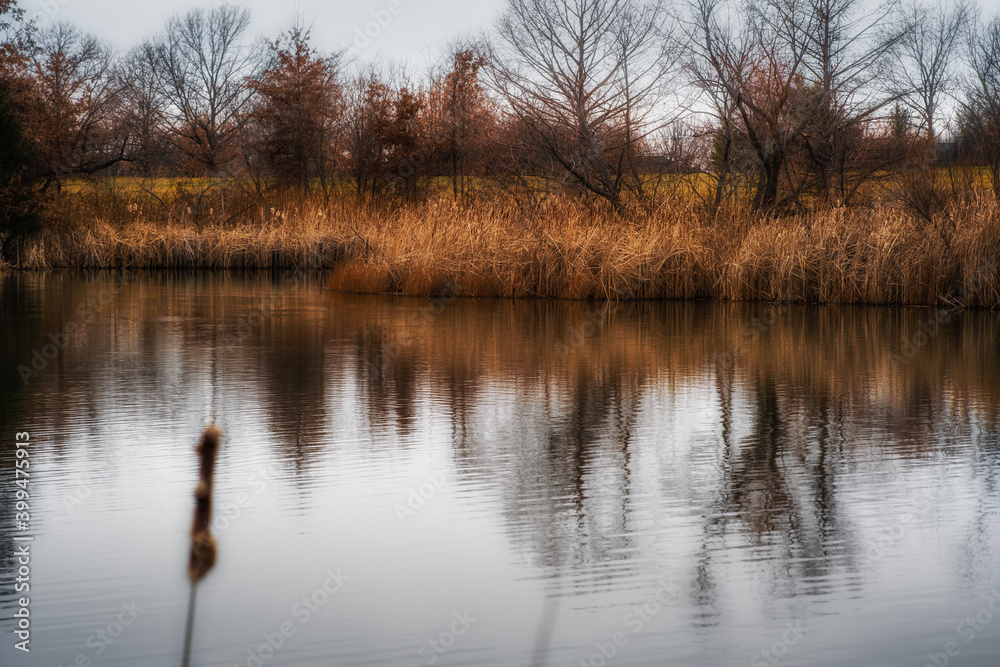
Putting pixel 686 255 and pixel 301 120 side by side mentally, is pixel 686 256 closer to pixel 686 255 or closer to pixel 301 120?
pixel 686 255

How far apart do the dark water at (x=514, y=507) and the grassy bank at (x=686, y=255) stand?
5.62 m

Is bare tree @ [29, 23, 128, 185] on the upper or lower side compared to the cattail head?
upper

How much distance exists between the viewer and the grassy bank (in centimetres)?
1471

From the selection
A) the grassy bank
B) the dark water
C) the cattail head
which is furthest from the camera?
the grassy bank

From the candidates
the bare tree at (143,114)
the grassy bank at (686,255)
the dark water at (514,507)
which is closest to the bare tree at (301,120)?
the bare tree at (143,114)

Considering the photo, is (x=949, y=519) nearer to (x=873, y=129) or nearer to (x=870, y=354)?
(x=870, y=354)

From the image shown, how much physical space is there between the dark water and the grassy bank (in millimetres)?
5623

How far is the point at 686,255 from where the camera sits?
53.1 ft

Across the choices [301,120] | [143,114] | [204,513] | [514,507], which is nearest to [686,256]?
[514,507]

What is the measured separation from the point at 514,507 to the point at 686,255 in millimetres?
12312

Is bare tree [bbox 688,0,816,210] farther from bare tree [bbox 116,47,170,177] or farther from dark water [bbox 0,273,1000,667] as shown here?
bare tree [bbox 116,47,170,177]


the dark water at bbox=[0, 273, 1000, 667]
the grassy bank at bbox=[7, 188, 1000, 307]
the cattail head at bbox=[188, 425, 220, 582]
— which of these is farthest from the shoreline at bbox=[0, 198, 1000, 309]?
the cattail head at bbox=[188, 425, 220, 582]

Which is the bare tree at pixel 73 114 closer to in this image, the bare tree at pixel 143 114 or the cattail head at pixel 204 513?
the bare tree at pixel 143 114

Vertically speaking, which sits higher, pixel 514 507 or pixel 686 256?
pixel 686 256
